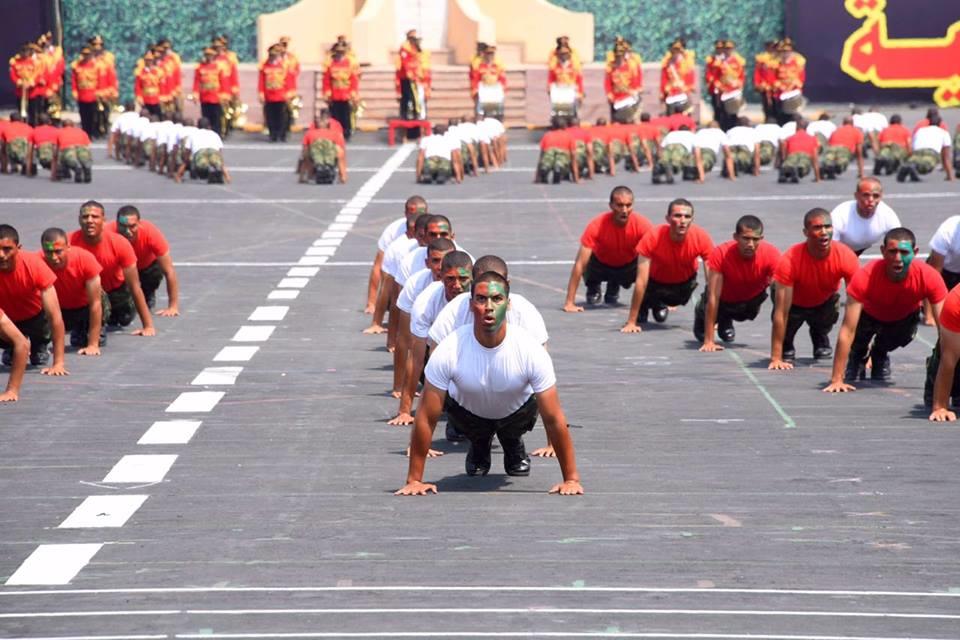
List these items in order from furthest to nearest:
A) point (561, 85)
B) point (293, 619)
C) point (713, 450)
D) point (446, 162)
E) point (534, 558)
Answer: point (561, 85), point (446, 162), point (713, 450), point (534, 558), point (293, 619)

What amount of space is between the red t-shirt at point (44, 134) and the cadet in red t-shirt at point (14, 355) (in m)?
22.3

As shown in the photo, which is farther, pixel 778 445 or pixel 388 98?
pixel 388 98

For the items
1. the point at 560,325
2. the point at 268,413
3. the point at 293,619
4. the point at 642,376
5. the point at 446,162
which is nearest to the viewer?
the point at 293,619

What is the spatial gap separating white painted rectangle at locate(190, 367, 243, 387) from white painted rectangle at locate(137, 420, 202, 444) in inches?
75.2

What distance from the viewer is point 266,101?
4584 cm

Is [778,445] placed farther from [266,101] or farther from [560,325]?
[266,101]

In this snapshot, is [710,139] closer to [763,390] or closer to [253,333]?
[253,333]

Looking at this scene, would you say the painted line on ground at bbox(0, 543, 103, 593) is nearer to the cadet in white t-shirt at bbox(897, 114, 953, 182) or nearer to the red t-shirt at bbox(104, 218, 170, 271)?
the red t-shirt at bbox(104, 218, 170, 271)

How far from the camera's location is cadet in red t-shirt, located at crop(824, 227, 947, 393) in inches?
619

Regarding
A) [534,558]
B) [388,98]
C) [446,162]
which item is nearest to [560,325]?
[534,558]

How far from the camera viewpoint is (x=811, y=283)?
57.0 ft

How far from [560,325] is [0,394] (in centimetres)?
629

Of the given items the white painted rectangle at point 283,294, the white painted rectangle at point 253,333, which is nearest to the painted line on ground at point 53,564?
the white painted rectangle at point 253,333

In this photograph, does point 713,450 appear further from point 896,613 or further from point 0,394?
point 0,394
